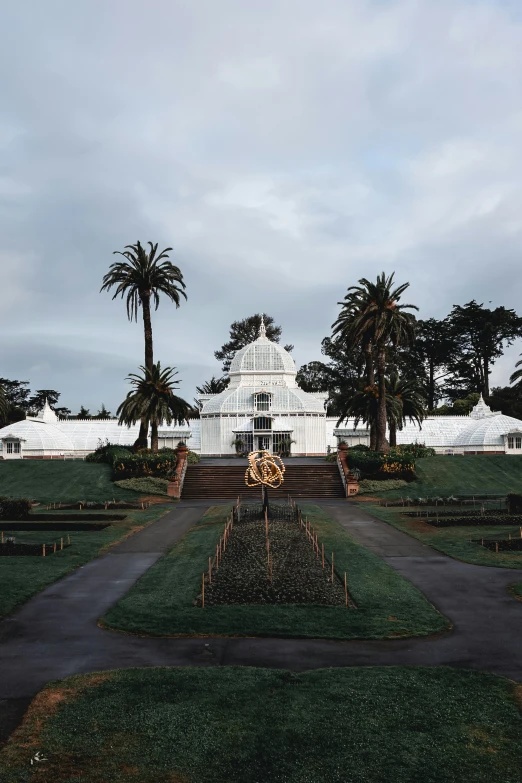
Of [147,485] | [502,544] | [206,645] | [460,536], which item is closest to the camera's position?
[206,645]

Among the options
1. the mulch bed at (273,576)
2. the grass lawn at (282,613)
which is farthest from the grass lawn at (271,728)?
the mulch bed at (273,576)

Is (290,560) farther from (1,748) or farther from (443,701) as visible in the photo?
(1,748)

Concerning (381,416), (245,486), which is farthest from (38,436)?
(381,416)

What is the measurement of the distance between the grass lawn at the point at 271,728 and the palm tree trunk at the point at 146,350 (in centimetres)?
4272

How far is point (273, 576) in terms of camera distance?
65.8 ft

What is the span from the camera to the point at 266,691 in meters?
11.5

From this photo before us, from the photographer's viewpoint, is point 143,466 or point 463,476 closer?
point 143,466

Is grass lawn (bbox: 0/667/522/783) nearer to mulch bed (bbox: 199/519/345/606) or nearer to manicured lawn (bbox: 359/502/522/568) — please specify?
mulch bed (bbox: 199/519/345/606)

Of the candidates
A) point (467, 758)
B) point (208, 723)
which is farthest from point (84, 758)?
point (467, 758)

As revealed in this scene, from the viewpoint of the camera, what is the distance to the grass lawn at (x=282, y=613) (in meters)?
15.2

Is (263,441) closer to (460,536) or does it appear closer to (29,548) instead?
(460,536)

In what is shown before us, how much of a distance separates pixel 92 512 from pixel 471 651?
90.4 feet

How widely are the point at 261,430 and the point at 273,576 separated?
47.0 meters

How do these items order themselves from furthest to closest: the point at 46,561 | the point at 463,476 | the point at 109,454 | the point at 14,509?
the point at 109,454 < the point at 463,476 < the point at 14,509 < the point at 46,561
